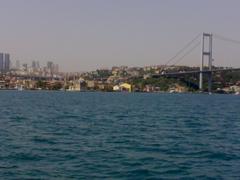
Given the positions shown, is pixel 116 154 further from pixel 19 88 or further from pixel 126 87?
pixel 19 88

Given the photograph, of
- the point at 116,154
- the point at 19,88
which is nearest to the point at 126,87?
the point at 19,88

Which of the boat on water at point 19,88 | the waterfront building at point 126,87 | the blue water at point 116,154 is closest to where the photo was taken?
the blue water at point 116,154

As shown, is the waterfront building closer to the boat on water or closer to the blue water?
the boat on water

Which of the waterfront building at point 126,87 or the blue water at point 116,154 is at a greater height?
the waterfront building at point 126,87

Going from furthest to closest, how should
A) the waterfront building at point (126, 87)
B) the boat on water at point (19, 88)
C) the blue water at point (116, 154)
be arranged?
the boat on water at point (19, 88) < the waterfront building at point (126, 87) < the blue water at point (116, 154)

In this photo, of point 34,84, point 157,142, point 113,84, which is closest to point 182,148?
point 157,142

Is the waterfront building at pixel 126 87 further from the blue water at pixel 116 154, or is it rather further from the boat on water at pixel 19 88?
the blue water at pixel 116 154

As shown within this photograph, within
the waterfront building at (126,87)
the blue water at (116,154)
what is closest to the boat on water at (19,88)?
the waterfront building at (126,87)

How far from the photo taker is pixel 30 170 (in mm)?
9891

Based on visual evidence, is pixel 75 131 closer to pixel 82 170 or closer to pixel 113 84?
pixel 82 170

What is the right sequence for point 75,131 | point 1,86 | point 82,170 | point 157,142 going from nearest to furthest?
point 82,170, point 157,142, point 75,131, point 1,86

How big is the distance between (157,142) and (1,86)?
11788cm

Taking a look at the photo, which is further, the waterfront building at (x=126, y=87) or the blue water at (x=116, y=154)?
the waterfront building at (x=126, y=87)

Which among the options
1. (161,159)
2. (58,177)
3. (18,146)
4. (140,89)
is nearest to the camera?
(58,177)
